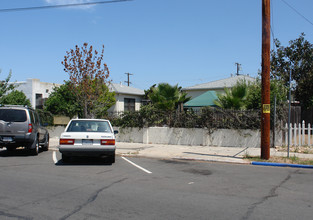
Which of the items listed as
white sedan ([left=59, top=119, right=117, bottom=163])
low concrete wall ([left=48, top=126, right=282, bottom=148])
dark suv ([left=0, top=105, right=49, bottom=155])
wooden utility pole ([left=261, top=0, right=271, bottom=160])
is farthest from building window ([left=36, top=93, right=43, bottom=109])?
wooden utility pole ([left=261, top=0, right=271, bottom=160])

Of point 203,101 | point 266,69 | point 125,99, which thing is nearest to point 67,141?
point 266,69

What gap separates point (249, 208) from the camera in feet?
18.8

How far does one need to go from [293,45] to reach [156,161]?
22.9 meters

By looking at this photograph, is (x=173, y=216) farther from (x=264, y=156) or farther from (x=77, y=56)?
(x=77, y=56)

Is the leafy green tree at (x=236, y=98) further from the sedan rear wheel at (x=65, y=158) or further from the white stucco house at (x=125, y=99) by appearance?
the white stucco house at (x=125, y=99)

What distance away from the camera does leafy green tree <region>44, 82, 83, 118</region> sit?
76.6 ft

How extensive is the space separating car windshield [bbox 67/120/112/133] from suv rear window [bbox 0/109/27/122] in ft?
9.32

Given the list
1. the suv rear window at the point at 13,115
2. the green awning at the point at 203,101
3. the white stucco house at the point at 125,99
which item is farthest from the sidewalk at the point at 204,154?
the white stucco house at the point at 125,99

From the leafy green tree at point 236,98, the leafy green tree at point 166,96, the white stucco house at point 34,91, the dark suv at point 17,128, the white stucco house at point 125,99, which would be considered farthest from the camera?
the white stucco house at point 34,91

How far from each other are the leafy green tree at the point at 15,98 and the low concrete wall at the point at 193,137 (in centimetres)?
1490

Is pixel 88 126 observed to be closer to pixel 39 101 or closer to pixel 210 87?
pixel 210 87

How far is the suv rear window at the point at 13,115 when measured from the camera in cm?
1250

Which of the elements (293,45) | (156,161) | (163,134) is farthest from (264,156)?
(293,45)

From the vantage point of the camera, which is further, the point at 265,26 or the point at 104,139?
the point at 265,26
